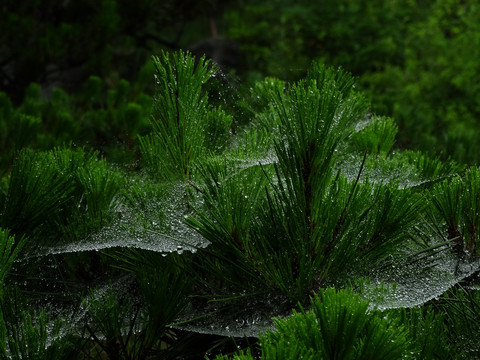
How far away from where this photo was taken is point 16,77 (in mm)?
4102

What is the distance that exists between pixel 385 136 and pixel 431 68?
7595 millimetres

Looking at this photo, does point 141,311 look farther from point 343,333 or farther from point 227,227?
point 343,333

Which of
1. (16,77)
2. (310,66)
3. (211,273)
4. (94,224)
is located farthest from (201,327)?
(16,77)

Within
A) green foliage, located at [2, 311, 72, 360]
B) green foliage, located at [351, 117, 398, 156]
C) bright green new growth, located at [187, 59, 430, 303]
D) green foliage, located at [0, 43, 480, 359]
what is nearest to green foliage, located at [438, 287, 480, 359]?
green foliage, located at [0, 43, 480, 359]

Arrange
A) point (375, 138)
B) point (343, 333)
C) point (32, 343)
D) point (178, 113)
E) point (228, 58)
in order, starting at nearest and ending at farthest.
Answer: point (343, 333) → point (32, 343) → point (178, 113) → point (375, 138) → point (228, 58)

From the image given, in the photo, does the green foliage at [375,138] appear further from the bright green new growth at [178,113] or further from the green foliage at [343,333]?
the green foliage at [343,333]

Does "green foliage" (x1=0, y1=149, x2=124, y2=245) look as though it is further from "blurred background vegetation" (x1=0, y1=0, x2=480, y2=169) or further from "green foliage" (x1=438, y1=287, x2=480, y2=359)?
"green foliage" (x1=438, y1=287, x2=480, y2=359)

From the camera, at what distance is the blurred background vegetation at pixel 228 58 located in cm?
200

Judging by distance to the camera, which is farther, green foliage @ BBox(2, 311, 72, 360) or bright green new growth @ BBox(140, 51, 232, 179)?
bright green new growth @ BBox(140, 51, 232, 179)

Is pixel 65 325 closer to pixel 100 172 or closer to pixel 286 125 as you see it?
pixel 100 172

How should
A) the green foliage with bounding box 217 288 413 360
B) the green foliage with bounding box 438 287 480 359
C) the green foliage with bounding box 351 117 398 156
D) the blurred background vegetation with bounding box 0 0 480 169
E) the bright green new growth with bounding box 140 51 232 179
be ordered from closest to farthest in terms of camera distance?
the green foliage with bounding box 217 288 413 360 → the green foliage with bounding box 438 287 480 359 → the bright green new growth with bounding box 140 51 232 179 → the green foliage with bounding box 351 117 398 156 → the blurred background vegetation with bounding box 0 0 480 169

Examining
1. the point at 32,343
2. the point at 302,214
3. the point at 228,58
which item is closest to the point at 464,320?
the point at 302,214

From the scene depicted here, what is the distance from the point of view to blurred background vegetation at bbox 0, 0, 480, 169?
78.7 inches

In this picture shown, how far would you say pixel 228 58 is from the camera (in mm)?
8820
